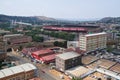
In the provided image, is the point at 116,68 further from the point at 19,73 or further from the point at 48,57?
the point at 19,73

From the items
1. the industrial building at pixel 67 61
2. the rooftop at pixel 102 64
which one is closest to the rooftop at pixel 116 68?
the rooftop at pixel 102 64

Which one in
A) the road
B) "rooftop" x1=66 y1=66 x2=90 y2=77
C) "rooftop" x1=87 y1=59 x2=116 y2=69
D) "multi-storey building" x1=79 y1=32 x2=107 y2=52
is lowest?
the road

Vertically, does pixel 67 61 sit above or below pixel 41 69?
above

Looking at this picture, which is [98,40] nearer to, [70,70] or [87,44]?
[87,44]

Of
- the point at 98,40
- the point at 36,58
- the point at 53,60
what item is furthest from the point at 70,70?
the point at 98,40

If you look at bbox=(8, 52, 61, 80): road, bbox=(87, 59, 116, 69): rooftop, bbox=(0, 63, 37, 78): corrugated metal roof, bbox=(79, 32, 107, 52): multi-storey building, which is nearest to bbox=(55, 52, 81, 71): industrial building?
bbox=(8, 52, 61, 80): road

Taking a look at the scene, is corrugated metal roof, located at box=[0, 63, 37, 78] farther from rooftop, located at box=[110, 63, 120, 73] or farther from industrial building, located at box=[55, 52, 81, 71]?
rooftop, located at box=[110, 63, 120, 73]

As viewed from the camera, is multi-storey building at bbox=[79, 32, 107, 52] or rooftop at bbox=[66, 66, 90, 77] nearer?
rooftop at bbox=[66, 66, 90, 77]

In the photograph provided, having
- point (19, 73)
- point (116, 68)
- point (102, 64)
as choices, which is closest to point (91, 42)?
point (102, 64)
